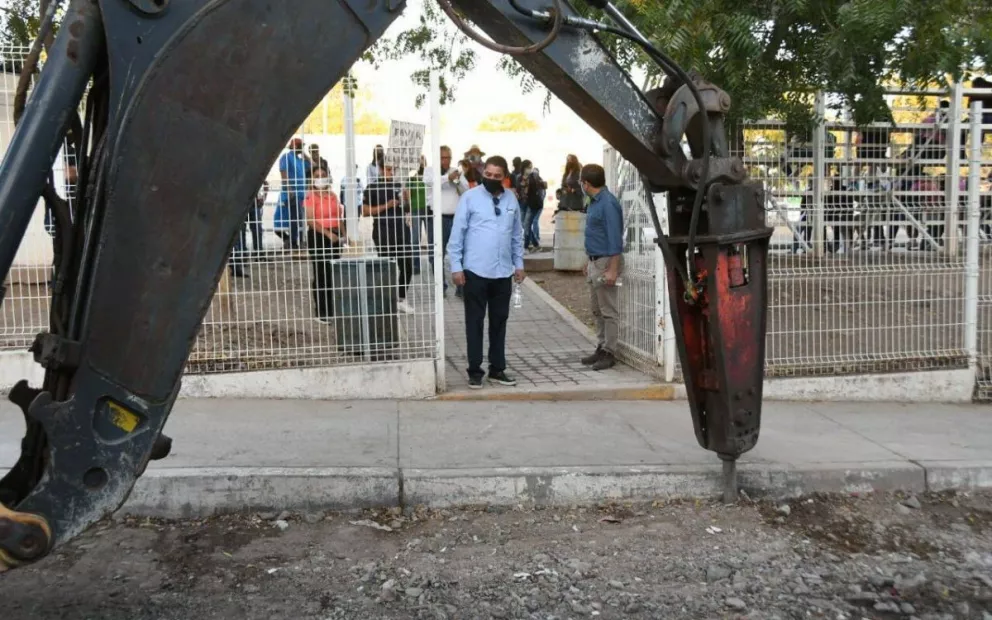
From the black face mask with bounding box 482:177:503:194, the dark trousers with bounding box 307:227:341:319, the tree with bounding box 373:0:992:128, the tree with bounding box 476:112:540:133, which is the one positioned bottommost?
the dark trousers with bounding box 307:227:341:319

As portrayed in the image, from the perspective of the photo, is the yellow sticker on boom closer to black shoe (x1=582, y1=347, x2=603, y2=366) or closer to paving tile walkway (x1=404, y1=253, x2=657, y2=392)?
paving tile walkway (x1=404, y1=253, x2=657, y2=392)

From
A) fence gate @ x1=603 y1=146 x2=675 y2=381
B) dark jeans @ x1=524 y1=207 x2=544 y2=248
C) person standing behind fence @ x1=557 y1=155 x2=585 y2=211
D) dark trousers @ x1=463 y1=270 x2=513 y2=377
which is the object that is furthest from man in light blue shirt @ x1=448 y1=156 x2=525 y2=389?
dark jeans @ x1=524 y1=207 x2=544 y2=248

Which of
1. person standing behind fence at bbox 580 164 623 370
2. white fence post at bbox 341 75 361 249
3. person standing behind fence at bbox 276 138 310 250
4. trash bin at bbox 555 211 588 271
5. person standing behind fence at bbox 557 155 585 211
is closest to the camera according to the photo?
person standing behind fence at bbox 276 138 310 250

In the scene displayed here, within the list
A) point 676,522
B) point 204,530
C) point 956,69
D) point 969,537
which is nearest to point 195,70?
point 204,530

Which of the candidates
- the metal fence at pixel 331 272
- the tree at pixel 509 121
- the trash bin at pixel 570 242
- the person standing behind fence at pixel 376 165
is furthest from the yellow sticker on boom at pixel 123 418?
the tree at pixel 509 121

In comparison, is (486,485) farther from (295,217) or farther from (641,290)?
(641,290)

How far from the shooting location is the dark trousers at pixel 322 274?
769cm

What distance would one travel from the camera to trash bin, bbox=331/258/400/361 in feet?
25.3

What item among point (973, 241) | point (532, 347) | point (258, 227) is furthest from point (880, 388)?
point (258, 227)

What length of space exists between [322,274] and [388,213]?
743 millimetres

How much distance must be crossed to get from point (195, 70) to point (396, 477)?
3293 millimetres

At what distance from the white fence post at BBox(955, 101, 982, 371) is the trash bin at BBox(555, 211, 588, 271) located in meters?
7.86

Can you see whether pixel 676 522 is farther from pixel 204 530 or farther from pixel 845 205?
pixel 845 205

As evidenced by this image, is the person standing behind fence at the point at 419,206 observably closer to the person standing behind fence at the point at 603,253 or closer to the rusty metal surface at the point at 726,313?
the person standing behind fence at the point at 603,253
